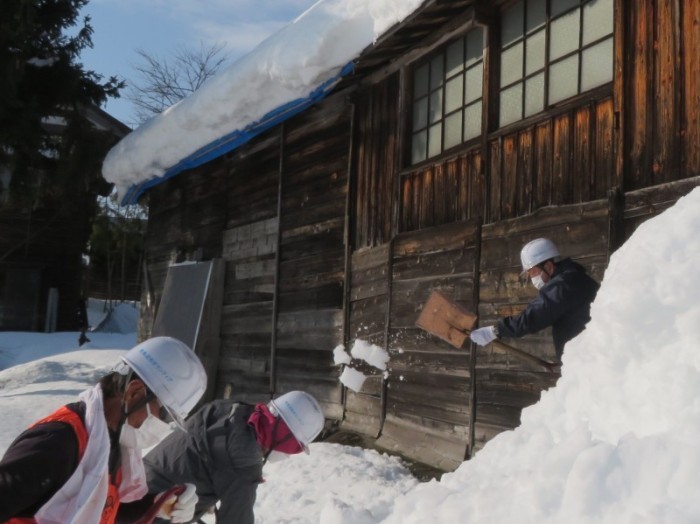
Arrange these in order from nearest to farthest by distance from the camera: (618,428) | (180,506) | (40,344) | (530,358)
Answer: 1. (618,428)
2. (180,506)
3. (530,358)
4. (40,344)

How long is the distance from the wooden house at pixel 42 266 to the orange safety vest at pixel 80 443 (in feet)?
72.4

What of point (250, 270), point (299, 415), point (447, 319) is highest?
point (250, 270)

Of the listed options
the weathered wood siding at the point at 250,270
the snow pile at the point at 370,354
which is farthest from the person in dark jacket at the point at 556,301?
the weathered wood siding at the point at 250,270

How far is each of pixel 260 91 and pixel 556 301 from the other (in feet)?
17.3

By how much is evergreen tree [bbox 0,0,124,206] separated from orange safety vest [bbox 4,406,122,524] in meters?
11.9

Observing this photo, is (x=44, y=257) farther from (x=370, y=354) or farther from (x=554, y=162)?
(x=554, y=162)

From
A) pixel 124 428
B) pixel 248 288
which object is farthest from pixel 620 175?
pixel 248 288

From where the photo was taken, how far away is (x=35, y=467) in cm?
242

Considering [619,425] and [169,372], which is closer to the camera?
[169,372]

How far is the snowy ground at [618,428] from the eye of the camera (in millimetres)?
2654

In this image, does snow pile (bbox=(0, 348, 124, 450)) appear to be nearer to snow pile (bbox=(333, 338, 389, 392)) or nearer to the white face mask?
snow pile (bbox=(333, 338, 389, 392))

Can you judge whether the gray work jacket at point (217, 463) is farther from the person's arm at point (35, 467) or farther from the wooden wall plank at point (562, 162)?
the wooden wall plank at point (562, 162)

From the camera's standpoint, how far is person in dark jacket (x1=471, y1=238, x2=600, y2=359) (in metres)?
5.15

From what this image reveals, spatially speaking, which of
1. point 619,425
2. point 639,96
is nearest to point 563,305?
point 639,96
